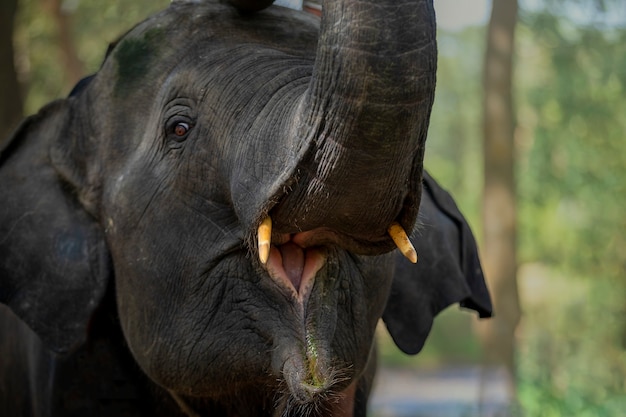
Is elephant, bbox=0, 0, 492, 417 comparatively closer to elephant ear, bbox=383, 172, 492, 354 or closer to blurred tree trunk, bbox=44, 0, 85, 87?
elephant ear, bbox=383, 172, 492, 354

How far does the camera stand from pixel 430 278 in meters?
4.97

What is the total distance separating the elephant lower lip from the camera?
364cm

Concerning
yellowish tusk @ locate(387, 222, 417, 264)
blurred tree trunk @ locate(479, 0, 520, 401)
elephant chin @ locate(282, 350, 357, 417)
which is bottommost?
blurred tree trunk @ locate(479, 0, 520, 401)

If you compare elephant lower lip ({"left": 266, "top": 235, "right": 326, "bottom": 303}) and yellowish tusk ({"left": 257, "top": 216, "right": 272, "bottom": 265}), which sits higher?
yellowish tusk ({"left": 257, "top": 216, "right": 272, "bottom": 265})

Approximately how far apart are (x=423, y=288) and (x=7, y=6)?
139 inches

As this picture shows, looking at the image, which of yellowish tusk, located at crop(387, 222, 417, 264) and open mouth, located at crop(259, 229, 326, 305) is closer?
yellowish tusk, located at crop(387, 222, 417, 264)

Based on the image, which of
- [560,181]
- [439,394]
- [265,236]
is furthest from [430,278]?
[439,394]

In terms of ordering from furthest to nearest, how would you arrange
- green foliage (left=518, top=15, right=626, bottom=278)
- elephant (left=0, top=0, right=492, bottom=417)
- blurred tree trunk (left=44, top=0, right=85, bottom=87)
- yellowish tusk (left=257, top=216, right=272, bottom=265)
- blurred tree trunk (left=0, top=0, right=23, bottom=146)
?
green foliage (left=518, top=15, right=626, bottom=278) < blurred tree trunk (left=44, top=0, right=85, bottom=87) < blurred tree trunk (left=0, top=0, right=23, bottom=146) < yellowish tusk (left=257, top=216, right=272, bottom=265) < elephant (left=0, top=0, right=492, bottom=417)

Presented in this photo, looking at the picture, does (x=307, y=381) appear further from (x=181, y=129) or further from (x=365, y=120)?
(x=181, y=129)

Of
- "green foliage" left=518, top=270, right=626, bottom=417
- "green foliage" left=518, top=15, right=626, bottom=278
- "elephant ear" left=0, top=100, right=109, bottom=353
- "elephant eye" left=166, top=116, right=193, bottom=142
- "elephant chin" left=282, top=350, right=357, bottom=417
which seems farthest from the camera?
"green foliage" left=518, top=15, right=626, bottom=278

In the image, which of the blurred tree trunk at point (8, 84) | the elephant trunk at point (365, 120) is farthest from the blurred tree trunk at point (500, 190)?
the elephant trunk at point (365, 120)

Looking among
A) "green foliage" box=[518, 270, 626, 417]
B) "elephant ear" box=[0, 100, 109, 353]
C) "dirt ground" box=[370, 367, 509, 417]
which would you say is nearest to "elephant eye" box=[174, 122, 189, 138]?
"elephant ear" box=[0, 100, 109, 353]

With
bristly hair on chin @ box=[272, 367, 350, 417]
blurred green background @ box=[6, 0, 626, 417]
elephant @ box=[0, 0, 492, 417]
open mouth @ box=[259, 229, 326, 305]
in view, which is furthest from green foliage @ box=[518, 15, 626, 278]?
open mouth @ box=[259, 229, 326, 305]

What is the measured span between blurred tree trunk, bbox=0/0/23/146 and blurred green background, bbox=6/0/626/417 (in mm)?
559
